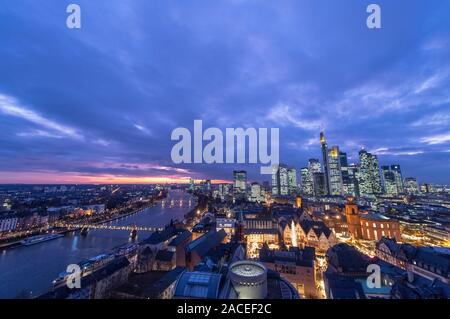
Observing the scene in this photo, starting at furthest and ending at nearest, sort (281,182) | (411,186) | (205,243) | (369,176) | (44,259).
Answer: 1. (281,182)
2. (411,186)
3. (369,176)
4. (44,259)
5. (205,243)

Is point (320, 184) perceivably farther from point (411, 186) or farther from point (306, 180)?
point (411, 186)

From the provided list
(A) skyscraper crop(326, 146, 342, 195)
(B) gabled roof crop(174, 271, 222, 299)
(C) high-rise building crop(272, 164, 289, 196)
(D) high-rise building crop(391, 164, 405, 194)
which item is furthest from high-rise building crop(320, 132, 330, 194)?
(B) gabled roof crop(174, 271, 222, 299)

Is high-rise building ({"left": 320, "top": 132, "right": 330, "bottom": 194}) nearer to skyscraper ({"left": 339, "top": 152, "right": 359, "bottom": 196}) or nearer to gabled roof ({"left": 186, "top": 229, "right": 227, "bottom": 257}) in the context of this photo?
skyscraper ({"left": 339, "top": 152, "right": 359, "bottom": 196})

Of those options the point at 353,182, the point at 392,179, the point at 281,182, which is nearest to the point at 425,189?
the point at 392,179

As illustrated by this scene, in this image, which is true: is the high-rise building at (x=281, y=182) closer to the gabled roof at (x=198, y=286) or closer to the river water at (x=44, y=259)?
the river water at (x=44, y=259)

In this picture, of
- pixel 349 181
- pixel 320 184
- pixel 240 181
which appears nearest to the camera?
pixel 320 184

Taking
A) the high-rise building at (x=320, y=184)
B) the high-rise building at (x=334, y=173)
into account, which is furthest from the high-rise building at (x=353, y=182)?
the high-rise building at (x=320, y=184)
